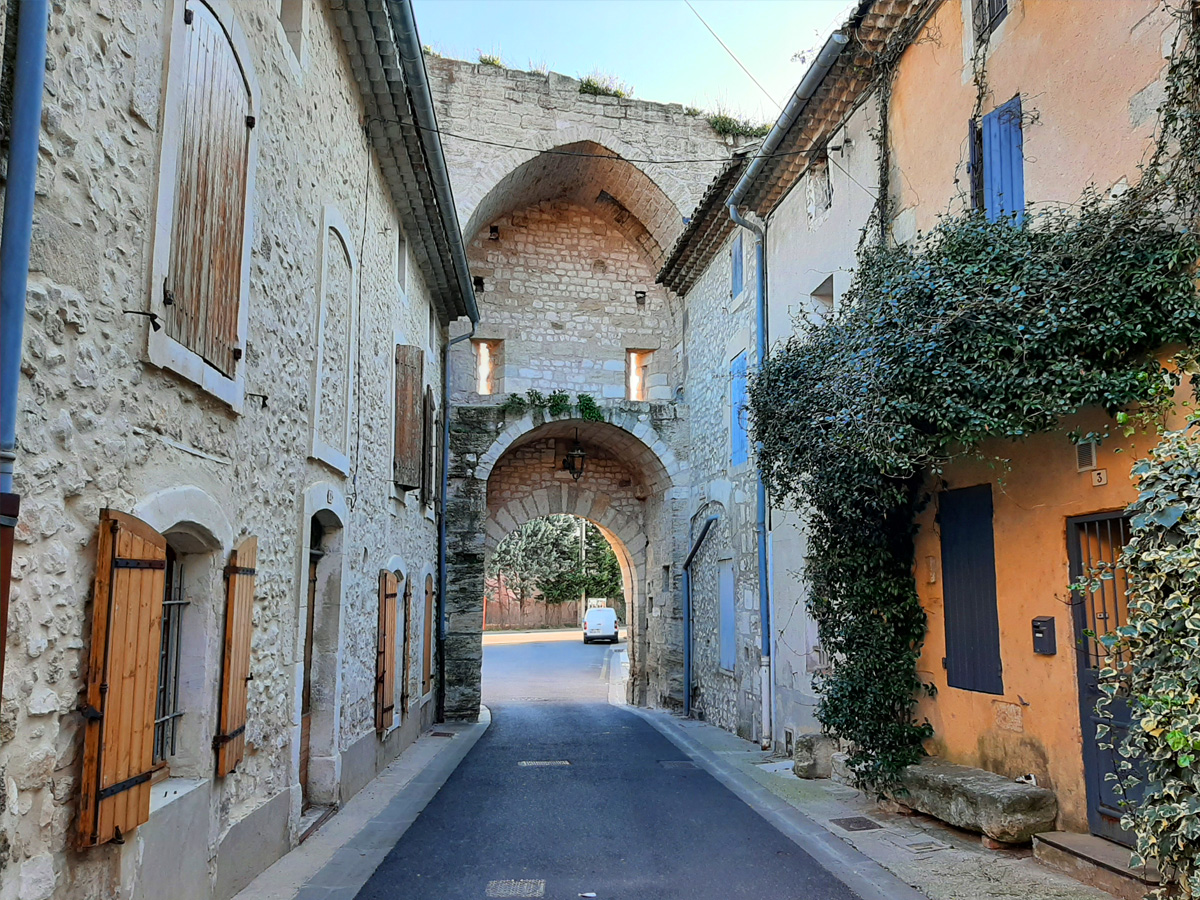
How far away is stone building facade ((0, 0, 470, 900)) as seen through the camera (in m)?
2.85

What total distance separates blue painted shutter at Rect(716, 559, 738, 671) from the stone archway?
2391 millimetres

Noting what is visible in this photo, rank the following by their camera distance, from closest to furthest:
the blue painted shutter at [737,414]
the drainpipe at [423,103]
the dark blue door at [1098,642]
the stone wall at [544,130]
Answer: the dark blue door at [1098,642], the drainpipe at [423,103], the blue painted shutter at [737,414], the stone wall at [544,130]

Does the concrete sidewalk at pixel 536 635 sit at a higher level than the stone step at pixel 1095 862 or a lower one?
lower

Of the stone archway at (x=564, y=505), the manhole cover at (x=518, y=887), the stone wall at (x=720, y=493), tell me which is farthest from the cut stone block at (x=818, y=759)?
the stone archway at (x=564, y=505)

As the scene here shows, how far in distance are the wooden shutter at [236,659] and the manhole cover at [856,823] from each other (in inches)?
160

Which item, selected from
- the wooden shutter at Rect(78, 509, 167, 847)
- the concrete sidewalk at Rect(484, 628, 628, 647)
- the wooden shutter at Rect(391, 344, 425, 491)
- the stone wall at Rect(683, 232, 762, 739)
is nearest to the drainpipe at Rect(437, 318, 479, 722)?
the wooden shutter at Rect(391, 344, 425, 491)

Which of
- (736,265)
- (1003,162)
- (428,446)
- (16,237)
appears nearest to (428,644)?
(428,446)

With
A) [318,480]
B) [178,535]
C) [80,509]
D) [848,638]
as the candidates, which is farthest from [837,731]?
[80,509]

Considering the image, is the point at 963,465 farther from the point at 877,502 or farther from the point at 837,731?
the point at 837,731

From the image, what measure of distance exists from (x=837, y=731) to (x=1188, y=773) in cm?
344

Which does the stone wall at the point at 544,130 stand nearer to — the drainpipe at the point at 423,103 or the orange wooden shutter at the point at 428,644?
the drainpipe at the point at 423,103

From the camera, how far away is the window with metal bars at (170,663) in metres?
4.15

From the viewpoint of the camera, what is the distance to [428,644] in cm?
1266

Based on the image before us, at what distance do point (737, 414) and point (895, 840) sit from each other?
22.8 feet
